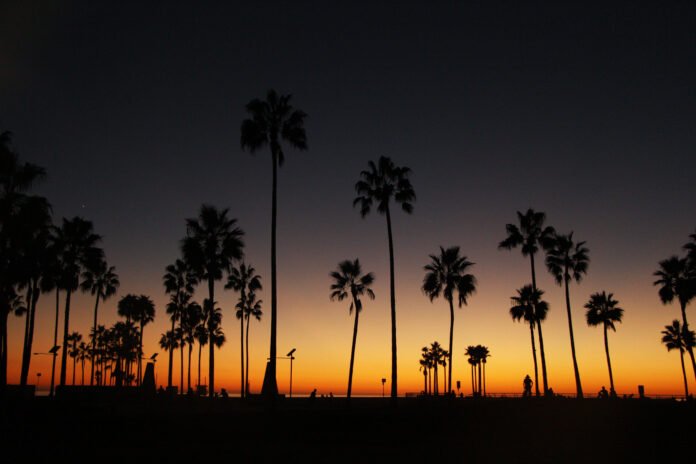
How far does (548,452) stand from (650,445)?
15.3 ft

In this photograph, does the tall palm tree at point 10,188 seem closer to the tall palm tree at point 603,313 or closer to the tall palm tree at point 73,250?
the tall palm tree at point 73,250

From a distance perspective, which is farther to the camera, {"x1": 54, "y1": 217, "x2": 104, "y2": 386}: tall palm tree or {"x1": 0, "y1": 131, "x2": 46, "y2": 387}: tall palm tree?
{"x1": 54, "y1": 217, "x2": 104, "y2": 386}: tall palm tree

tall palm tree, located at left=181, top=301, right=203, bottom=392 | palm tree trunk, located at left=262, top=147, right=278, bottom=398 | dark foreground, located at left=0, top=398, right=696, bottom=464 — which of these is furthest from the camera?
tall palm tree, located at left=181, top=301, right=203, bottom=392

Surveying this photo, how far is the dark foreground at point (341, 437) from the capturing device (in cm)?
1705

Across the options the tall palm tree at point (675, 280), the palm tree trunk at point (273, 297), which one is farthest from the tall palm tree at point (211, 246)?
the tall palm tree at point (675, 280)

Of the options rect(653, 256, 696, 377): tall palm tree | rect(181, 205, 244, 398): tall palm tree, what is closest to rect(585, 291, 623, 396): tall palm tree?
rect(653, 256, 696, 377): tall palm tree

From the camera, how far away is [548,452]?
60.7ft

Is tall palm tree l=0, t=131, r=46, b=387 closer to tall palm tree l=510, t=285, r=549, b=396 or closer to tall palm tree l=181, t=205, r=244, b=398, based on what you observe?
tall palm tree l=181, t=205, r=244, b=398

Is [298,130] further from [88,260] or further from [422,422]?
[88,260]

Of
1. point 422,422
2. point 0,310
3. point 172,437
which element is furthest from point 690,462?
point 0,310

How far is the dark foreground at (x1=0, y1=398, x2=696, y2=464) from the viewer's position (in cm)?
1705

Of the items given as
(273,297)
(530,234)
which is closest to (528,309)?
(530,234)

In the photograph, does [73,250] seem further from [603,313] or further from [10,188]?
[603,313]

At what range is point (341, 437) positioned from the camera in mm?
21422
